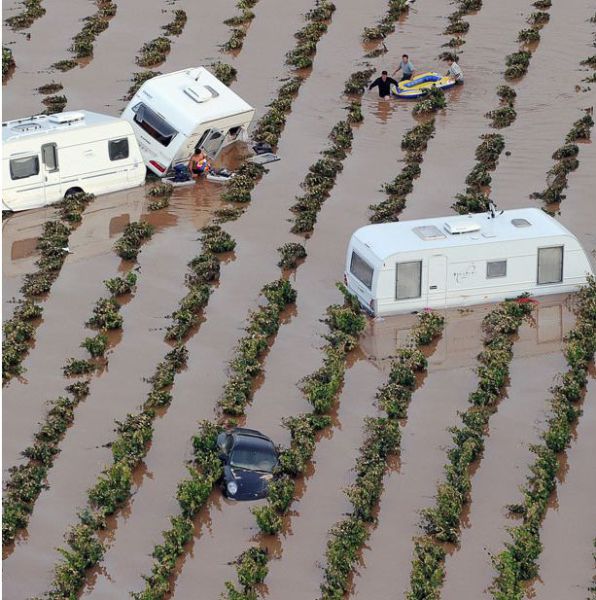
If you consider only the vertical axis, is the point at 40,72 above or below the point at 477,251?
below

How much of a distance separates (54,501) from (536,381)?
416 inches

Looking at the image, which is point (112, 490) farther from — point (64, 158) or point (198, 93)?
point (198, 93)

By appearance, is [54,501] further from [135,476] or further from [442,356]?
[442,356]

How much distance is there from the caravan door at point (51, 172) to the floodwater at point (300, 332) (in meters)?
0.49

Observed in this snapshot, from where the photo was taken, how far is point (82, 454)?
92.0ft

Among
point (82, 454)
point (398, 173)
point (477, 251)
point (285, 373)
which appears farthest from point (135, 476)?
point (398, 173)

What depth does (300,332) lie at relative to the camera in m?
32.6

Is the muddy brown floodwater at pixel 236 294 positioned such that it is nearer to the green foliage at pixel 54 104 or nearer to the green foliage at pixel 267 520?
the green foliage at pixel 267 520

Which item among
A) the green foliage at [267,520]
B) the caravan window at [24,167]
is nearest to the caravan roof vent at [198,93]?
the caravan window at [24,167]

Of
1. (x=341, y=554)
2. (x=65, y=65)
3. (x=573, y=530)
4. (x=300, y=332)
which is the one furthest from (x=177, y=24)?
(x=341, y=554)

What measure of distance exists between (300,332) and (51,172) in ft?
30.6

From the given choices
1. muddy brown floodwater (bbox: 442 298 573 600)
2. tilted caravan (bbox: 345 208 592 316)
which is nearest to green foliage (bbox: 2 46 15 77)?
tilted caravan (bbox: 345 208 592 316)

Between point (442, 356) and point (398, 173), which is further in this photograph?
point (398, 173)

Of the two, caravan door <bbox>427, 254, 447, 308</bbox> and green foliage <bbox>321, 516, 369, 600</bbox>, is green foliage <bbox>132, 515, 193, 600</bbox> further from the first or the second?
caravan door <bbox>427, 254, 447, 308</bbox>
